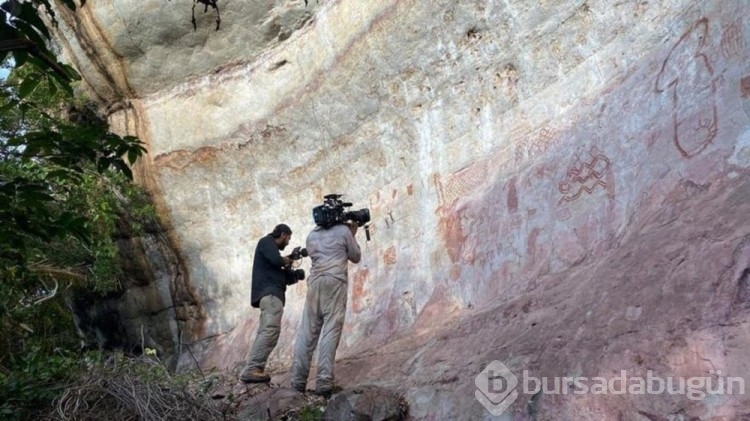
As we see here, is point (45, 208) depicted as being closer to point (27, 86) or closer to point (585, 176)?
point (27, 86)

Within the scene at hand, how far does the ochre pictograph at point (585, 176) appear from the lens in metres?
6.17

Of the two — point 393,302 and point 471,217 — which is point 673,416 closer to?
point 471,217

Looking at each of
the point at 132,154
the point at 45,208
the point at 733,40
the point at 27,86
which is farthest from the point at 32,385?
the point at 733,40

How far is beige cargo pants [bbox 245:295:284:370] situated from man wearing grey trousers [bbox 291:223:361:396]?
515mm

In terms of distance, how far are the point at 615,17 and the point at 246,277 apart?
6623 millimetres

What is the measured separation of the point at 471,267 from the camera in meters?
7.43

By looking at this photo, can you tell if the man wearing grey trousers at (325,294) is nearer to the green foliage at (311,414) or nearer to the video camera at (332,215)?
the video camera at (332,215)

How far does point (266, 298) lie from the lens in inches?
280

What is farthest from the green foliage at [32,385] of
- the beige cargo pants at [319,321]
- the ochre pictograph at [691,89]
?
the ochre pictograph at [691,89]

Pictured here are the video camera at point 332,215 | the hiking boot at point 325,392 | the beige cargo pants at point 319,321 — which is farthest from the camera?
the video camera at point 332,215

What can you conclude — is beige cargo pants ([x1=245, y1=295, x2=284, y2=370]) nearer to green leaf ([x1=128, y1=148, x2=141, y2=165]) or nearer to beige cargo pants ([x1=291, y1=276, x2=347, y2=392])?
beige cargo pants ([x1=291, y1=276, x2=347, y2=392])

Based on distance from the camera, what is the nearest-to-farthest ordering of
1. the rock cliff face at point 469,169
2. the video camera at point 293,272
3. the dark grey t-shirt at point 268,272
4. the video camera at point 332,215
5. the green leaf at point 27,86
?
the green leaf at point 27,86, the rock cliff face at point 469,169, the video camera at point 332,215, the dark grey t-shirt at point 268,272, the video camera at point 293,272

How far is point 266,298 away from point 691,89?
3.83m

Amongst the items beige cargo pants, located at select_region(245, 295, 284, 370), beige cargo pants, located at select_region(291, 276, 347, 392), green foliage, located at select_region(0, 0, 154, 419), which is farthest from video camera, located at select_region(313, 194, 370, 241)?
green foliage, located at select_region(0, 0, 154, 419)
